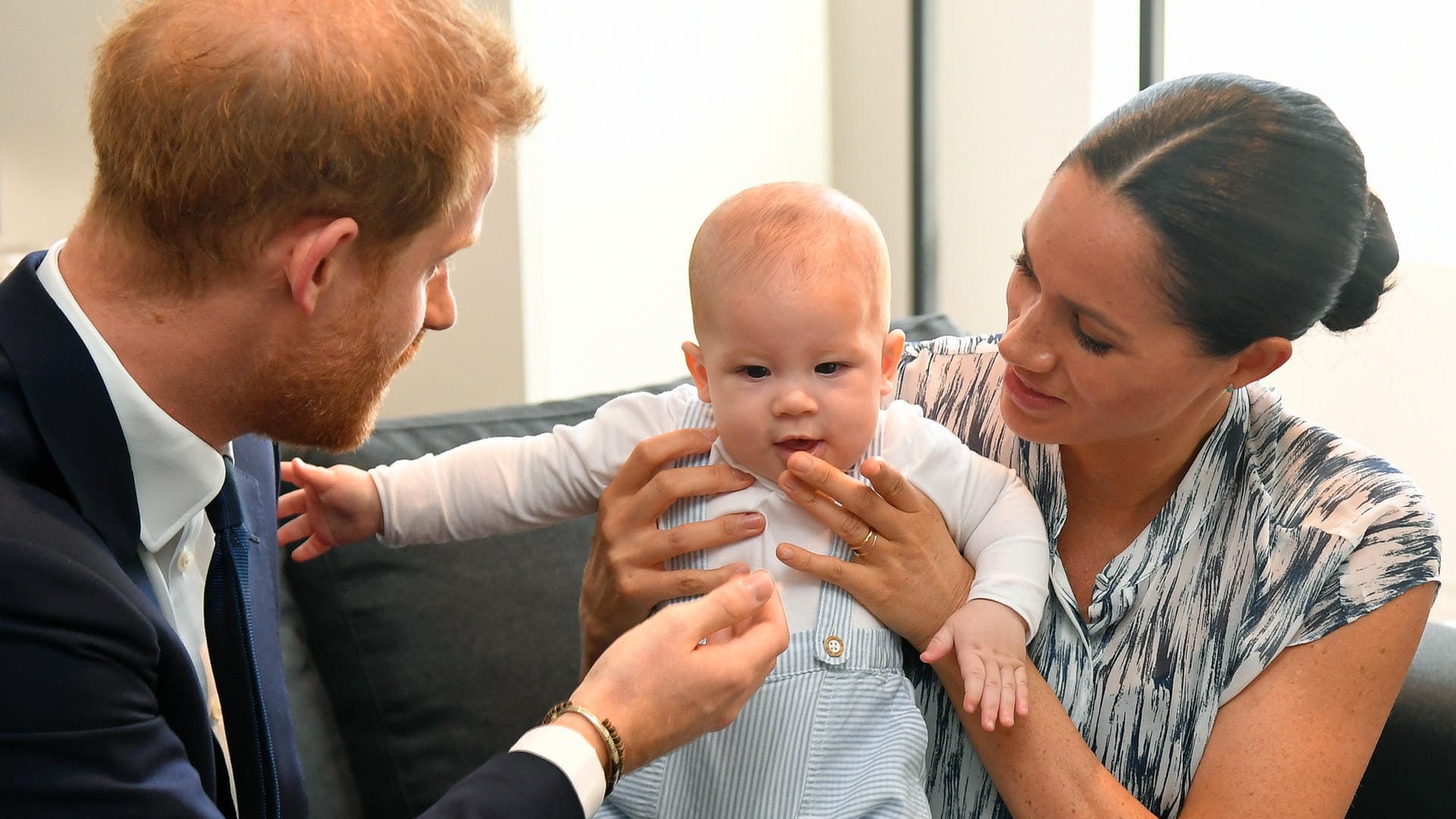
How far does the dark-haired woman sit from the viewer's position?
4.43ft

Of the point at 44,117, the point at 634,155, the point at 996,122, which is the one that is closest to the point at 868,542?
the point at 634,155

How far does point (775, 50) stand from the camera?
3801 mm

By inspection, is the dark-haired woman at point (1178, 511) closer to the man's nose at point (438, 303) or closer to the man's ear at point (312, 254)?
the man's nose at point (438, 303)

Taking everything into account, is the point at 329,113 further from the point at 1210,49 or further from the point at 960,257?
the point at 960,257

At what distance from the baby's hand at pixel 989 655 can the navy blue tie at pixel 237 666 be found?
26.7 inches

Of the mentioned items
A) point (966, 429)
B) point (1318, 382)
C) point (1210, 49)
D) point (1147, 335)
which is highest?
Answer: point (1210, 49)

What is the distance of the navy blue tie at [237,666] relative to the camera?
4.18ft

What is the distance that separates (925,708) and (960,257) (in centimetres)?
A: 248

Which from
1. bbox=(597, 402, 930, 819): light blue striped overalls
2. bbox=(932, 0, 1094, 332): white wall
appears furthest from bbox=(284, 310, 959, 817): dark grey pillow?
bbox=(932, 0, 1094, 332): white wall

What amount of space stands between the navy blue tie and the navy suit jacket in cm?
4

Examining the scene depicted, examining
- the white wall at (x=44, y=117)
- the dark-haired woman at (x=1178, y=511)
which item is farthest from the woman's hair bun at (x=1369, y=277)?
the white wall at (x=44, y=117)

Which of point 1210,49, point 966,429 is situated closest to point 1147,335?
point 966,429

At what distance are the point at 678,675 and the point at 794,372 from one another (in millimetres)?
377

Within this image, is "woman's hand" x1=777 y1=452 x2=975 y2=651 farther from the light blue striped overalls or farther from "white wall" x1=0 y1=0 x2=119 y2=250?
"white wall" x1=0 y1=0 x2=119 y2=250
